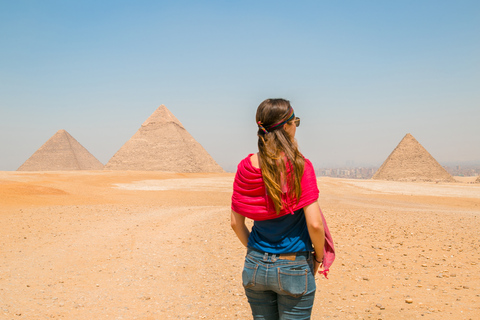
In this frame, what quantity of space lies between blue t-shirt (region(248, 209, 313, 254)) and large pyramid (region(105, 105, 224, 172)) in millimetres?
58611

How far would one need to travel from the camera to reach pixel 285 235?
7.02 feet

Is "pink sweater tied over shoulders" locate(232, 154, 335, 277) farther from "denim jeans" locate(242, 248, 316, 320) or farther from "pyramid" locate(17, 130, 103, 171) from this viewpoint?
"pyramid" locate(17, 130, 103, 171)

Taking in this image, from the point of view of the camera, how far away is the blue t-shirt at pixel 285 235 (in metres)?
2.13

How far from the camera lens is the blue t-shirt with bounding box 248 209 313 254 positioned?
2.13 m

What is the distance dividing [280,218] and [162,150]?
208 ft

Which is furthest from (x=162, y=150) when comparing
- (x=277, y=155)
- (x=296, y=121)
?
(x=277, y=155)

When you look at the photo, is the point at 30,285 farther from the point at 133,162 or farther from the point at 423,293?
the point at 133,162

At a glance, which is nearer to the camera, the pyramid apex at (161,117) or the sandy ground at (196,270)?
Result: the sandy ground at (196,270)

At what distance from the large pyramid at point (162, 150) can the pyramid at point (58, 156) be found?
4.81 metres

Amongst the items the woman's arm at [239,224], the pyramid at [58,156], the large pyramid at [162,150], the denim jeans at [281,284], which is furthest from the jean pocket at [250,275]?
the pyramid at [58,156]

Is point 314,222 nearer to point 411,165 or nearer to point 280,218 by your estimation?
point 280,218

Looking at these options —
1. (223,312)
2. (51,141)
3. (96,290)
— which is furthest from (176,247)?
(51,141)

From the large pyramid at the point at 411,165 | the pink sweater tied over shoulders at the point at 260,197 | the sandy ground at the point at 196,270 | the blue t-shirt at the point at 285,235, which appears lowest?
the large pyramid at the point at 411,165

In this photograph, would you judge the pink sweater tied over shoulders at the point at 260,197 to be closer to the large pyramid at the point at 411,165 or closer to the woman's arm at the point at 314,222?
the woman's arm at the point at 314,222
